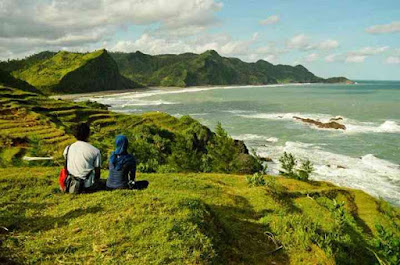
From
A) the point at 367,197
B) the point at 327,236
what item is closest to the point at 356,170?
the point at 367,197

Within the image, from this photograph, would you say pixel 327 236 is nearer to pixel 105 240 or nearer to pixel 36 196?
pixel 105 240

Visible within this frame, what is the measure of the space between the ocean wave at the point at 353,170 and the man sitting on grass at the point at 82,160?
40.6 m

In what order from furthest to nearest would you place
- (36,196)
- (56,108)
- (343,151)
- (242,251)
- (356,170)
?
(56,108)
(343,151)
(356,170)
(36,196)
(242,251)

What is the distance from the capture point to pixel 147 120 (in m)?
88.2

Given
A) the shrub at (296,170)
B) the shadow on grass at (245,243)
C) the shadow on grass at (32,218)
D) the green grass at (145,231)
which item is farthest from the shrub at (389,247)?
the shrub at (296,170)

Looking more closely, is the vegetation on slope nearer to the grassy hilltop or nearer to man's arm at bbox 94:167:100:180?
the grassy hilltop

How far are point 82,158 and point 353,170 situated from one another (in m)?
51.5

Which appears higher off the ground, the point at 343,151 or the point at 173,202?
the point at 173,202

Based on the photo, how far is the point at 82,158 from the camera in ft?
39.2

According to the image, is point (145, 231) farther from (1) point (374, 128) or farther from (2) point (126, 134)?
(1) point (374, 128)

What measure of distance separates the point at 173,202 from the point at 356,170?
4990 cm

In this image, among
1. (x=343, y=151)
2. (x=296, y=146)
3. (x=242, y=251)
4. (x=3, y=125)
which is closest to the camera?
(x=242, y=251)

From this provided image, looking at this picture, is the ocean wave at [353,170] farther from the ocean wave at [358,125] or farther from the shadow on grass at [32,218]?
the shadow on grass at [32,218]

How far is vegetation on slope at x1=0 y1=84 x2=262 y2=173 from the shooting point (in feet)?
127
